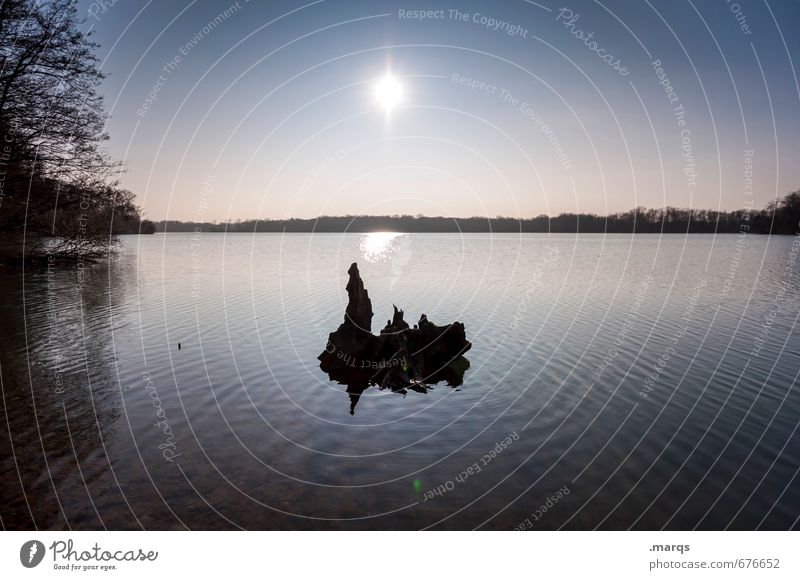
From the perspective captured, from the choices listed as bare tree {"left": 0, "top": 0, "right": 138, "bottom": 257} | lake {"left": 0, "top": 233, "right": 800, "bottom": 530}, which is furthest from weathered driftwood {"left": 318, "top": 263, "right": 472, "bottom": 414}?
bare tree {"left": 0, "top": 0, "right": 138, "bottom": 257}

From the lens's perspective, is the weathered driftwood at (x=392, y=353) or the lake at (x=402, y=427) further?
the weathered driftwood at (x=392, y=353)

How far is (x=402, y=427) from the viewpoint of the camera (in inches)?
725

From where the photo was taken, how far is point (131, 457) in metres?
14.9

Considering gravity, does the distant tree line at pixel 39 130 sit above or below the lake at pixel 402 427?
above

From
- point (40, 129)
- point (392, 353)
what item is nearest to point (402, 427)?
point (392, 353)

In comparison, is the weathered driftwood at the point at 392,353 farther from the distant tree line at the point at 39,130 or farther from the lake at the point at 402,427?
the distant tree line at the point at 39,130

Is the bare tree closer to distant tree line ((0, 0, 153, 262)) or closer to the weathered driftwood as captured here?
distant tree line ((0, 0, 153, 262))

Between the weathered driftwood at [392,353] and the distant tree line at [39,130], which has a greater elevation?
the distant tree line at [39,130]

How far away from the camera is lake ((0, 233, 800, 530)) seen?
12570 mm

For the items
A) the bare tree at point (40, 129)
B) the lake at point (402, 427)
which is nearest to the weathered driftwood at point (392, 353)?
the lake at point (402, 427)

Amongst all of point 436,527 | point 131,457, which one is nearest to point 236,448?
point 131,457

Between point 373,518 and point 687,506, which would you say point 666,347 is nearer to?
point 687,506

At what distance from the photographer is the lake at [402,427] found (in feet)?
41.2
